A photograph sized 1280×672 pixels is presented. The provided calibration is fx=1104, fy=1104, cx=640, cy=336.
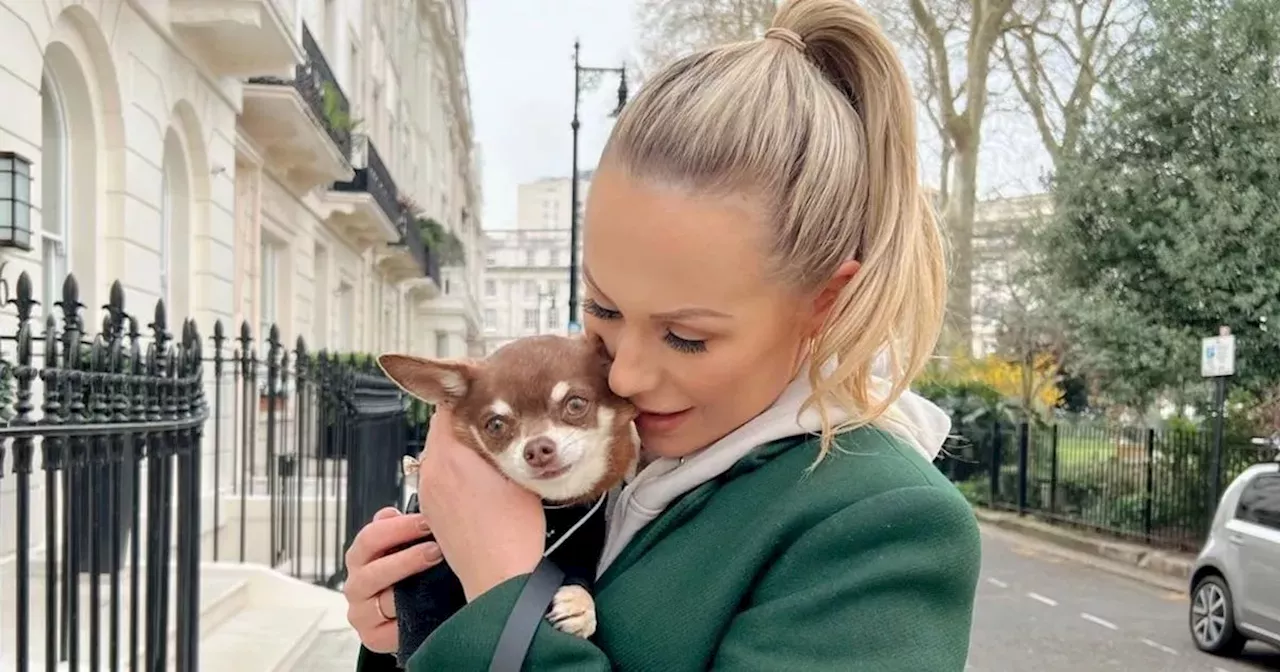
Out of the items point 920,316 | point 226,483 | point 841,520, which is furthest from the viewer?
point 226,483

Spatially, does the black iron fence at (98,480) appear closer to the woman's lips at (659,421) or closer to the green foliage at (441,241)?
the woman's lips at (659,421)

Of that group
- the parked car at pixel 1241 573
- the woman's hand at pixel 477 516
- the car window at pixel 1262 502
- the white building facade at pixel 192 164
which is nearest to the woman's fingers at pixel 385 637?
the woman's hand at pixel 477 516

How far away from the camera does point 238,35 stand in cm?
1065

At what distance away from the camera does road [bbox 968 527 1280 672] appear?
8.77 m

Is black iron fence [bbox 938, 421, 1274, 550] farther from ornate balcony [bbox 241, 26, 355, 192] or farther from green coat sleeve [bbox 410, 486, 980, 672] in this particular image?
green coat sleeve [bbox 410, 486, 980, 672]

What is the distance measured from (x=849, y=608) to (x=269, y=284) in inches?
625

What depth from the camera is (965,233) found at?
22.8m

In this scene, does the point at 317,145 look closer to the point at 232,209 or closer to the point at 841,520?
the point at 232,209

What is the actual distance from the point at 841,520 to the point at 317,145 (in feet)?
48.0

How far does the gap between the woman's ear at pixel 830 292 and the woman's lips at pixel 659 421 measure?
0.71 feet

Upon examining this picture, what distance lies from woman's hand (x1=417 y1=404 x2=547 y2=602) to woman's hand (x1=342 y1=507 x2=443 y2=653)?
99 millimetres

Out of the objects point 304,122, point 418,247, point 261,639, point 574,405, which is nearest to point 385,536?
point 574,405

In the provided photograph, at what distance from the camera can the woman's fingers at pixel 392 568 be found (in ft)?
5.52

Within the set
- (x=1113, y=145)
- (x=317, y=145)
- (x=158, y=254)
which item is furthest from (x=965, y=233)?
(x=158, y=254)
